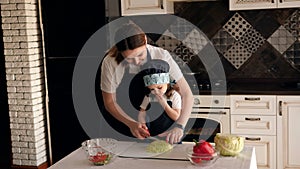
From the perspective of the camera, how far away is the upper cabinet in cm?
373

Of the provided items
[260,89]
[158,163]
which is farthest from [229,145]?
[260,89]

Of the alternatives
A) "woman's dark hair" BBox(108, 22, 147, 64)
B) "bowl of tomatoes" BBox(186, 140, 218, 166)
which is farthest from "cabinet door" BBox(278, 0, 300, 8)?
"bowl of tomatoes" BBox(186, 140, 218, 166)

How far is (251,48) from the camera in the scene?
13.8ft

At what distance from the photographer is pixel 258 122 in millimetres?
3713

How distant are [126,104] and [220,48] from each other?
73.8 inches

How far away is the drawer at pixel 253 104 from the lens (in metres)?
3.66

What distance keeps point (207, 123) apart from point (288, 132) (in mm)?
703

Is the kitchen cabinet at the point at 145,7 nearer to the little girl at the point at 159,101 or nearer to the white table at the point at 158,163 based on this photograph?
the little girl at the point at 159,101

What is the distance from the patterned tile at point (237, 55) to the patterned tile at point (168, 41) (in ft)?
1.74

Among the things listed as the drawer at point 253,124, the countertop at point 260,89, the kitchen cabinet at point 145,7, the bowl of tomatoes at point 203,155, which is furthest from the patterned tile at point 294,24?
the bowl of tomatoes at point 203,155

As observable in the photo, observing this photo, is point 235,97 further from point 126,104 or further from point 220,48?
point 126,104

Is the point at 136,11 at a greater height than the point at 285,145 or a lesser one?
greater

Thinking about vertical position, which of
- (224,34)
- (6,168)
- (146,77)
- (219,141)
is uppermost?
(224,34)

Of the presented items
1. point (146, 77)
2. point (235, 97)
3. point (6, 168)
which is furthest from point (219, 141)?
point (6, 168)
